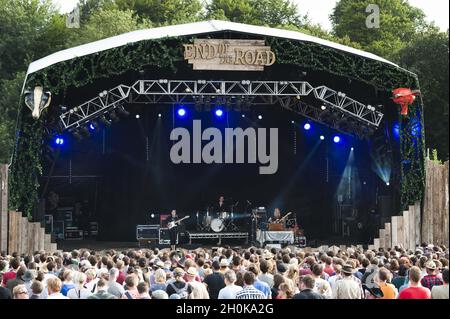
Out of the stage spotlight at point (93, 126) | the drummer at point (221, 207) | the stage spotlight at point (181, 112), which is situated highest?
the stage spotlight at point (181, 112)

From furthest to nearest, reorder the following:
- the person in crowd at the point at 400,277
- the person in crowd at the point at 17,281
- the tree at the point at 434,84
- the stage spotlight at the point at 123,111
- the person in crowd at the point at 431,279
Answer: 1. the tree at the point at 434,84
2. the stage spotlight at the point at 123,111
3. the person in crowd at the point at 400,277
4. the person in crowd at the point at 17,281
5. the person in crowd at the point at 431,279

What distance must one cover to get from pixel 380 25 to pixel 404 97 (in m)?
37.9

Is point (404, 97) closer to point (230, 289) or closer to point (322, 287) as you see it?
point (322, 287)

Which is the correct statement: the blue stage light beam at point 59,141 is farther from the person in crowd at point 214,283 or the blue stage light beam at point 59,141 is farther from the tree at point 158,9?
the tree at point 158,9

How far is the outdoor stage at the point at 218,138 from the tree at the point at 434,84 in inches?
514

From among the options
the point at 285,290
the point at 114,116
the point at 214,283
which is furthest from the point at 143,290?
the point at 114,116

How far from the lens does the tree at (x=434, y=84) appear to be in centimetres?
4403

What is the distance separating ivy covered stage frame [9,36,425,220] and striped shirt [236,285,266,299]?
51.9 ft

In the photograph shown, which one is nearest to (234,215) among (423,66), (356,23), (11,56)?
(423,66)

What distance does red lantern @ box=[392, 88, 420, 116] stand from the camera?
25.8m

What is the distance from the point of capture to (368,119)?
94.2ft

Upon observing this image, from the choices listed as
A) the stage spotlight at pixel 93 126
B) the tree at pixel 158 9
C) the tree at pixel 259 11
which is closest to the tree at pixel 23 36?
the tree at pixel 158 9
